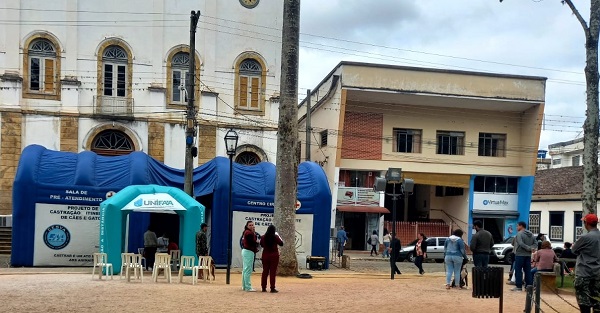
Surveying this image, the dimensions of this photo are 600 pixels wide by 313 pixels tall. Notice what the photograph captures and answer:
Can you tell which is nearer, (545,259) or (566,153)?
(545,259)

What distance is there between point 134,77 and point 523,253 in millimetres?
21393

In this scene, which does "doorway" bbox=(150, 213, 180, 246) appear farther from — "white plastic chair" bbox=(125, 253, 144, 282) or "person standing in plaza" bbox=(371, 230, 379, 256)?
"person standing in plaza" bbox=(371, 230, 379, 256)

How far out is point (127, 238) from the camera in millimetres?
23062

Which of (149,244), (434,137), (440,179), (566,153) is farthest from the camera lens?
(566,153)

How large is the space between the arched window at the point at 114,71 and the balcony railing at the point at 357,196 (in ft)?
42.4

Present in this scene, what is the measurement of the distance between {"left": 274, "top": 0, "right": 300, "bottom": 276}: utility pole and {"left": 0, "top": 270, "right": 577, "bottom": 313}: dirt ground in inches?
63.9

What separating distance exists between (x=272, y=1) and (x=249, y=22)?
5.00 feet

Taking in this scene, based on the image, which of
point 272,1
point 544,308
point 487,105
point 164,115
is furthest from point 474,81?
point 544,308

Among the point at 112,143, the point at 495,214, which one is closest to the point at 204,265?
the point at 112,143

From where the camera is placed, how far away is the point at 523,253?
54.5 ft

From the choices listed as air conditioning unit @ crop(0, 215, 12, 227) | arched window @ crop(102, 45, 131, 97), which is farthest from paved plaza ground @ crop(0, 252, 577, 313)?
arched window @ crop(102, 45, 131, 97)

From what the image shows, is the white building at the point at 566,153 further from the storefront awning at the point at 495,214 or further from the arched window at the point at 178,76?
the arched window at the point at 178,76

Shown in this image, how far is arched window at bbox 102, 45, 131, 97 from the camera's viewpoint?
32.8m

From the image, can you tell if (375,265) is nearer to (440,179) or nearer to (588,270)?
(440,179)
